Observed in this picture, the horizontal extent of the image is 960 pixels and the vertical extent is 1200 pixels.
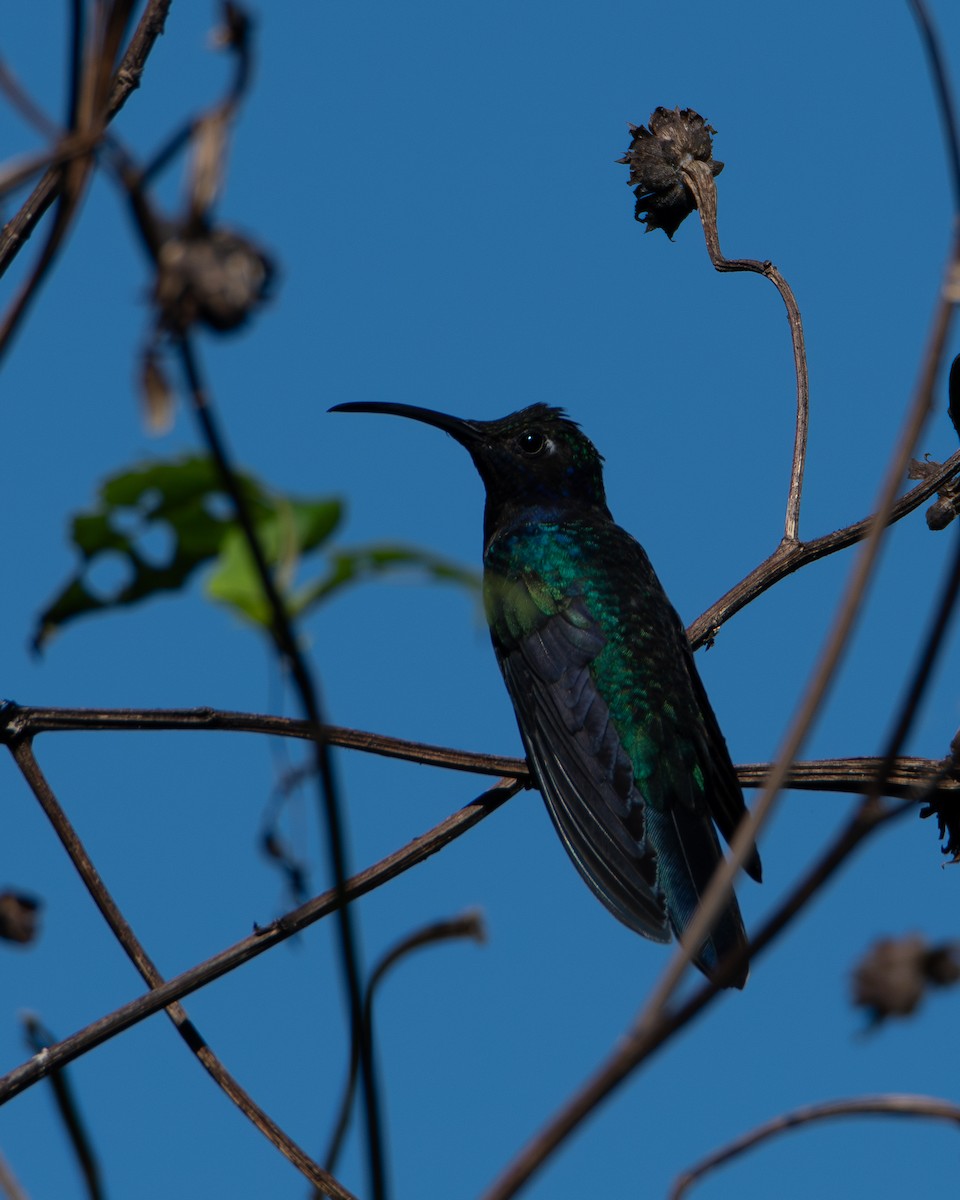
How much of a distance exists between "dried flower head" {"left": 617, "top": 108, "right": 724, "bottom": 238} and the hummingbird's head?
2.51m

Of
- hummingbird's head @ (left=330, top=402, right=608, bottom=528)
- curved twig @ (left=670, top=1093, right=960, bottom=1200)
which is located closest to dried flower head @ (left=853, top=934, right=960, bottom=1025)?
curved twig @ (left=670, top=1093, right=960, bottom=1200)

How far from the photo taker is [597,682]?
589cm

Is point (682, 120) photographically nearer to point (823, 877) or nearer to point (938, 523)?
point (938, 523)

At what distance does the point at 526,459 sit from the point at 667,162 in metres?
2.73

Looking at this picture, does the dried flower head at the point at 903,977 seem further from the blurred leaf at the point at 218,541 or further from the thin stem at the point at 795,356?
the thin stem at the point at 795,356

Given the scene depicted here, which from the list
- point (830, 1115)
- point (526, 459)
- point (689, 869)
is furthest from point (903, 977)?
point (526, 459)

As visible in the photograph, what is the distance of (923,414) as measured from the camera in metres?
1.13

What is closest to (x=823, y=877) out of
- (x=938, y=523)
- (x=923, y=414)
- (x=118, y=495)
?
(x=923, y=414)

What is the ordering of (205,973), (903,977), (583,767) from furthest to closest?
(583,767) < (205,973) < (903,977)

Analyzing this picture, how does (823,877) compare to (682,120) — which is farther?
(682,120)

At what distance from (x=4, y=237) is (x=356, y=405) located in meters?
3.64

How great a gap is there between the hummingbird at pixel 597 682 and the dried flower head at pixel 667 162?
150cm

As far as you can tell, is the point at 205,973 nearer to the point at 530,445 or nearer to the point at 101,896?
the point at 101,896

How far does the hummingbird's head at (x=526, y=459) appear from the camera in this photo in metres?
6.83
